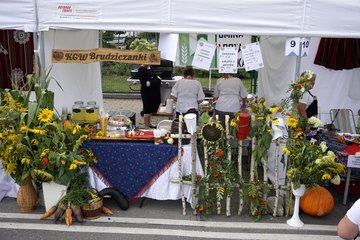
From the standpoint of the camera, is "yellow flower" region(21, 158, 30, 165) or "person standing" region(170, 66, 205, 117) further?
"person standing" region(170, 66, 205, 117)

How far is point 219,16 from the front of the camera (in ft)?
14.4

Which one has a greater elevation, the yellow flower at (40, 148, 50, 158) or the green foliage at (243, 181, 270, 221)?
the yellow flower at (40, 148, 50, 158)

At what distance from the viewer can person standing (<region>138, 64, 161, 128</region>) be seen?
8.12 meters

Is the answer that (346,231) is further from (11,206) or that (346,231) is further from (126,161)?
(11,206)

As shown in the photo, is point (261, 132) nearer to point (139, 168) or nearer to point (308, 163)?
point (308, 163)

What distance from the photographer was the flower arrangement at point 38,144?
4.36 m

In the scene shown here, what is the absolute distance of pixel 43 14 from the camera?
179 inches

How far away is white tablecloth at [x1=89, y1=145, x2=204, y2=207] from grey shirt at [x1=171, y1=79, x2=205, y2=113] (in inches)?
73.4

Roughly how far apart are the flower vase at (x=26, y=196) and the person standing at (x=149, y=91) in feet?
12.6

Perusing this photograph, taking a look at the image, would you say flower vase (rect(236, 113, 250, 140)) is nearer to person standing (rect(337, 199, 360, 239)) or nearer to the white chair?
person standing (rect(337, 199, 360, 239))

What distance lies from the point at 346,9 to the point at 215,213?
2784 mm

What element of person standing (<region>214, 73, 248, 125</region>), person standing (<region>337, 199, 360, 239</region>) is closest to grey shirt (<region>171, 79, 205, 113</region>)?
person standing (<region>214, 73, 248, 125</region>)

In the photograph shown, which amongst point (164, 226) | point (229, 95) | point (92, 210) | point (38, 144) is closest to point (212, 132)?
point (164, 226)

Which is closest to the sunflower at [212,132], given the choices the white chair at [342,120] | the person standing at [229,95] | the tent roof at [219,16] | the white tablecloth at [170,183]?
the white tablecloth at [170,183]
